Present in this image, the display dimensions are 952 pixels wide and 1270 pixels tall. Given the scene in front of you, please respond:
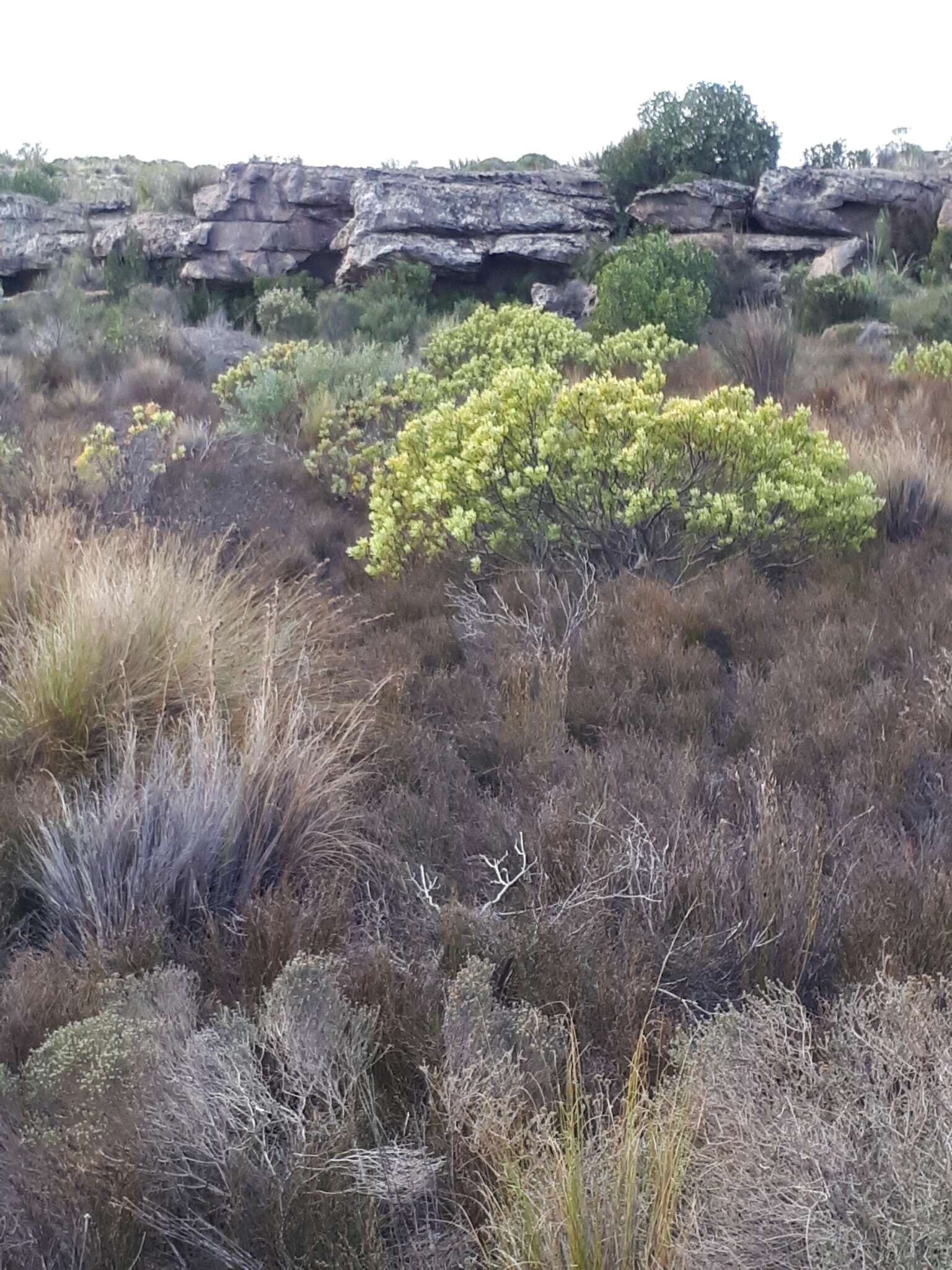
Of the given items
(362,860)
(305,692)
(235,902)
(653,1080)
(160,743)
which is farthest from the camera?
(305,692)

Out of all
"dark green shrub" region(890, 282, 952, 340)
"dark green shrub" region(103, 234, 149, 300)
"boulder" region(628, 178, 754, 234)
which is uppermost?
"boulder" region(628, 178, 754, 234)

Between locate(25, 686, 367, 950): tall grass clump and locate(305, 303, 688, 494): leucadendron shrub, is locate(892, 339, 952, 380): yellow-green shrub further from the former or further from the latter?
locate(25, 686, 367, 950): tall grass clump

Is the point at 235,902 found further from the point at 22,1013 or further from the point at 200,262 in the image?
the point at 200,262

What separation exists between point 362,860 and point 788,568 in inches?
116

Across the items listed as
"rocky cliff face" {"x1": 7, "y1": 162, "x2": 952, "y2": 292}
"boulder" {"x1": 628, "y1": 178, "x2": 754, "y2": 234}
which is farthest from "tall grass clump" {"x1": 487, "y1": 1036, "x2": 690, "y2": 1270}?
"boulder" {"x1": 628, "y1": 178, "x2": 754, "y2": 234}

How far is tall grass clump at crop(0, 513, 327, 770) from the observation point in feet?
10.2

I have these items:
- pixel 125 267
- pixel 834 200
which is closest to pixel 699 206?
pixel 834 200

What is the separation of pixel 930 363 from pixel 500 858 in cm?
825

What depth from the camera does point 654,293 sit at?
12.7m

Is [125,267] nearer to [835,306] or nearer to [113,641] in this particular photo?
[835,306]

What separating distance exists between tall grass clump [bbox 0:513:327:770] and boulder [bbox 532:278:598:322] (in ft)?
41.8

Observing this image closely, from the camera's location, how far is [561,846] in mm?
2602

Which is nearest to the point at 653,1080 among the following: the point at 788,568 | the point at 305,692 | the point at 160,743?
the point at 160,743

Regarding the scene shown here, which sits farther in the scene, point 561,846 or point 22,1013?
point 561,846
